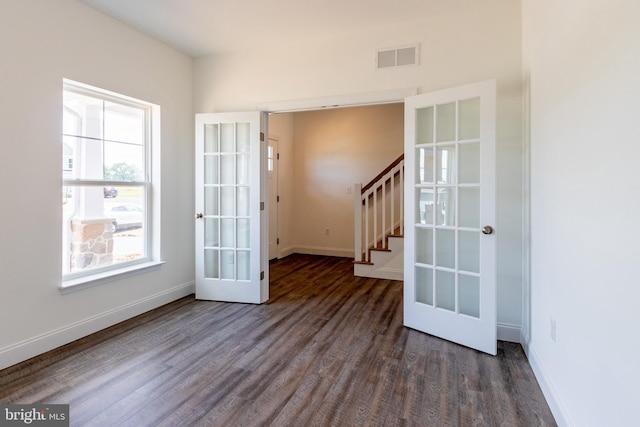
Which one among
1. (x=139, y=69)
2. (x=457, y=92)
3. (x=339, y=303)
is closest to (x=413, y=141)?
(x=457, y=92)

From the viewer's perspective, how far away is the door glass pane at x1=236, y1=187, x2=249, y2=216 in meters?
3.53

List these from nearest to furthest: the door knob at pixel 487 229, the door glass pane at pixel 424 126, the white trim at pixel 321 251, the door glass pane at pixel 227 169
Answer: the door knob at pixel 487 229, the door glass pane at pixel 424 126, the door glass pane at pixel 227 169, the white trim at pixel 321 251

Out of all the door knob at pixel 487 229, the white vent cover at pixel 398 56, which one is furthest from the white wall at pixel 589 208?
the white vent cover at pixel 398 56

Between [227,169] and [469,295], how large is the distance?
2.70 meters

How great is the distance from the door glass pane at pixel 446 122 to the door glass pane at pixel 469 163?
0.14 metres

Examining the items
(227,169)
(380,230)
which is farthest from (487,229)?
(380,230)

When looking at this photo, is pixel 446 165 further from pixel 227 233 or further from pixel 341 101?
pixel 227 233

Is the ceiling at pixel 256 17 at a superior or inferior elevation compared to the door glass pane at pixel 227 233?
superior

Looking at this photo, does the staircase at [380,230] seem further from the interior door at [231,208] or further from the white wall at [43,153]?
the white wall at [43,153]

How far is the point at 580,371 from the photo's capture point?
4.74ft

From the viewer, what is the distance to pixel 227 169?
141 inches

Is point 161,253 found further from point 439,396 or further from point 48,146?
point 439,396

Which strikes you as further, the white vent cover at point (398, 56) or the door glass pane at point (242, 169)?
the door glass pane at point (242, 169)

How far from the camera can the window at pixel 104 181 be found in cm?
270
